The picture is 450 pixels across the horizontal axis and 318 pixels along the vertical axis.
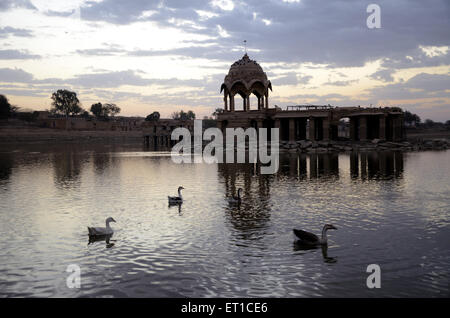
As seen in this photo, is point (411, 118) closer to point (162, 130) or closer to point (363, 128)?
point (162, 130)

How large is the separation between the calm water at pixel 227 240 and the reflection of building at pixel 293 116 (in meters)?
34.7

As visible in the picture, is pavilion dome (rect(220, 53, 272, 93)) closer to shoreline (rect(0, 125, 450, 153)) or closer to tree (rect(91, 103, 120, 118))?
shoreline (rect(0, 125, 450, 153))

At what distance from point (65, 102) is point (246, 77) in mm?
107645

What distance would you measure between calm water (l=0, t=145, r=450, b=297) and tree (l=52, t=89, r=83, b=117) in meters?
141

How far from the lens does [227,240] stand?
539 inches

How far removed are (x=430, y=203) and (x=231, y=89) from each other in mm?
56060

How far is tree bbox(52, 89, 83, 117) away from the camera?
158 m

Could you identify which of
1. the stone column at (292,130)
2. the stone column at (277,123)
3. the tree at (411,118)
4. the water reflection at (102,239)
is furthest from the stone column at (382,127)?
the tree at (411,118)

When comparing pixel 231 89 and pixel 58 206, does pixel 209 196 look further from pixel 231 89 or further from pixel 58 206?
pixel 231 89

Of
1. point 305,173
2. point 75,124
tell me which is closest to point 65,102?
point 75,124

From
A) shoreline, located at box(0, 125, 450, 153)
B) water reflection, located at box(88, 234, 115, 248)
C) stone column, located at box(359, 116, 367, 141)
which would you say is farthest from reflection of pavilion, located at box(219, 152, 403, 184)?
stone column, located at box(359, 116, 367, 141)

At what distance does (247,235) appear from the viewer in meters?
14.3

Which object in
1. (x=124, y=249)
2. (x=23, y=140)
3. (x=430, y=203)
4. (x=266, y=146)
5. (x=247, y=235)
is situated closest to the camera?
(x=124, y=249)
